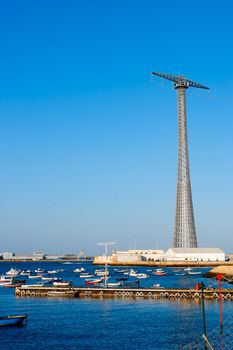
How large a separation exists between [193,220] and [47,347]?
117m

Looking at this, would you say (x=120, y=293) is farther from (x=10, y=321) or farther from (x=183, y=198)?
(x=183, y=198)

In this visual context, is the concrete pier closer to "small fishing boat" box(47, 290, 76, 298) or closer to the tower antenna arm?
"small fishing boat" box(47, 290, 76, 298)

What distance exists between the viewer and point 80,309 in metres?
67.5

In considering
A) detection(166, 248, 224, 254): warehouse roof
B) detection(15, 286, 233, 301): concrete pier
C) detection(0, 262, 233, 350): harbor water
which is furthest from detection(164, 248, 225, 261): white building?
detection(0, 262, 233, 350): harbor water

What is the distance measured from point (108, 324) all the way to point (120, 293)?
2730cm

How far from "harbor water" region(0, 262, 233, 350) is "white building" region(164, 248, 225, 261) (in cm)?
9352

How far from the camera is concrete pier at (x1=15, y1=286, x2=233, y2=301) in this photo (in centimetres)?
7556

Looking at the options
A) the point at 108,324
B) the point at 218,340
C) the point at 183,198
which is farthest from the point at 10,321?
the point at 183,198

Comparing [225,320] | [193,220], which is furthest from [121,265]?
[225,320]

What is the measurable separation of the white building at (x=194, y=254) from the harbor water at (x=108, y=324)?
93517 mm

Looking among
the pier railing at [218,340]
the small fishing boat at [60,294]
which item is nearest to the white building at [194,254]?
the small fishing boat at [60,294]

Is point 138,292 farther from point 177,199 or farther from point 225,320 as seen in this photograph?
point 177,199

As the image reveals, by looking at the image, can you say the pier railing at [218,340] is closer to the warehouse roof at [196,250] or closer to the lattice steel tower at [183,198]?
the lattice steel tower at [183,198]

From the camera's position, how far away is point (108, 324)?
181ft
